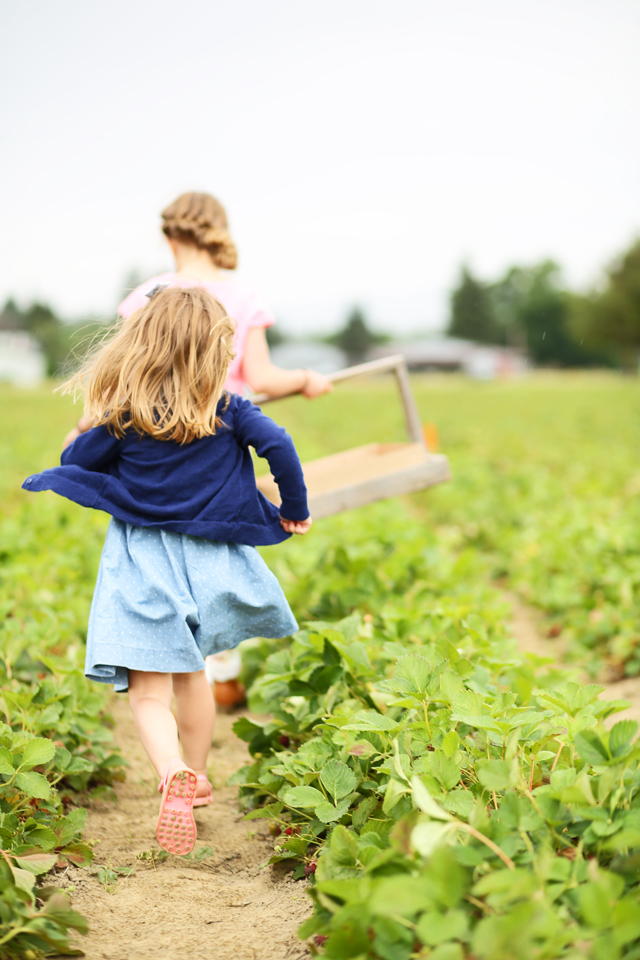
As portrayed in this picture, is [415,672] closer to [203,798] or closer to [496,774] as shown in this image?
[496,774]

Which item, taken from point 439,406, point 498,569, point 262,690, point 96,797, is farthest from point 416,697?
point 439,406

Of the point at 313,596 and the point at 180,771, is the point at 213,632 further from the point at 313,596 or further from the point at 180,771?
the point at 313,596

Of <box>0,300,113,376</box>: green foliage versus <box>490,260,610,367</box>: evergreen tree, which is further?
<box>490,260,610,367</box>: evergreen tree

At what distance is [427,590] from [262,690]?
1282mm

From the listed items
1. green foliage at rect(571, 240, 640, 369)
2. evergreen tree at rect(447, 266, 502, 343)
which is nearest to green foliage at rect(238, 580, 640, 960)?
green foliage at rect(571, 240, 640, 369)

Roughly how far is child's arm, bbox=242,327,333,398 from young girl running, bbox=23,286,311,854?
1.53 ft

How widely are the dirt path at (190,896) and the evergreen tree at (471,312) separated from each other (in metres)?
91.8

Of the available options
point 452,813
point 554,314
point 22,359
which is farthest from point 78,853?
point 554,314

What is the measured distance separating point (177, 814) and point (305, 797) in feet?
1.12

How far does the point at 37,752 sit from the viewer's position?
72.3 inches

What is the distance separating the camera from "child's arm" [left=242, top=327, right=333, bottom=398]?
2750 mm

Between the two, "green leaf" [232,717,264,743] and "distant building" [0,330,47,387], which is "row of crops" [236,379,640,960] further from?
"distant building" [0,330,47,387]

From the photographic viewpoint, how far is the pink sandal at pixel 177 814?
1.89 meters

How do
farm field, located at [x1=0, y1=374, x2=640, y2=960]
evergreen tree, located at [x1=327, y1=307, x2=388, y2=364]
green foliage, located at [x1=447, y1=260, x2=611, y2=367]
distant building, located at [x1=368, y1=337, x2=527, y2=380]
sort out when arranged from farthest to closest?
distant building, located at [x1=368, y1=337, x2=527, y2=380] < evergreen tree, located at [x1=327, y1=307, x2=388, y2=364] < green foliage, located at [x1=447, y1=260, x2=611, y2=367] < farm field, located at [x1=0, y1=374, x2=640, y2=960]
